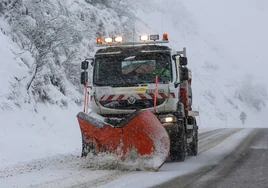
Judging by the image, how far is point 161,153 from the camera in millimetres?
7508

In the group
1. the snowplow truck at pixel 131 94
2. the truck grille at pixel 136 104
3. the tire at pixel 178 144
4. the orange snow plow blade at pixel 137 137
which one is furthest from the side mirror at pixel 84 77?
the tire at pixel 178 144

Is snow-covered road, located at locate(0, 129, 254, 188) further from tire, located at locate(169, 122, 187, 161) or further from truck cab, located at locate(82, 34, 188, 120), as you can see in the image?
truck cab, located at locate(82, 34, 188, 120)

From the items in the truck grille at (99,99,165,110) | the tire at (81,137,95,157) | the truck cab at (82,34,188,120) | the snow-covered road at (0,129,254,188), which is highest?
the truck cab at (82,34,188,120)

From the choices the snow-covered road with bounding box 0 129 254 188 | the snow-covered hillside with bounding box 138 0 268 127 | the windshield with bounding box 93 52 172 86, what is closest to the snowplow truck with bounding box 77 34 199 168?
the windshield with bounding box 93 52 172 86

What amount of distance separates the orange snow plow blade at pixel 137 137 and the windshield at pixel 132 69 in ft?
4.54

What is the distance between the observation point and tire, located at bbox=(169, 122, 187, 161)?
8.86m

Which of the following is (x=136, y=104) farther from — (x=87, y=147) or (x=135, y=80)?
(x=87, y=147)

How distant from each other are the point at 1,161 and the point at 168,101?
3.40 m

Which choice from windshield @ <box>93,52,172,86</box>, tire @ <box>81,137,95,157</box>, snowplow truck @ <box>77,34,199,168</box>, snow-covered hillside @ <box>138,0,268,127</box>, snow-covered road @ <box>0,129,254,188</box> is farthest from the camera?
snow-covered hillside @ <box>138,0,268,127</box>

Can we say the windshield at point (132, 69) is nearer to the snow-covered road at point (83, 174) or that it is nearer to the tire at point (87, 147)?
the tire at point (87, 147)

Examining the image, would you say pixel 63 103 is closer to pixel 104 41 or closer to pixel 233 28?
pixel 104 41

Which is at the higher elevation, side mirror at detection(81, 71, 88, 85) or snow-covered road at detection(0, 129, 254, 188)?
side mirror at detection(81, 71, 88, 85)

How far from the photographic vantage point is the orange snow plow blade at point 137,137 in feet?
24.4

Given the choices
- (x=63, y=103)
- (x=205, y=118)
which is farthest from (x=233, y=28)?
(x=63, y=103)
